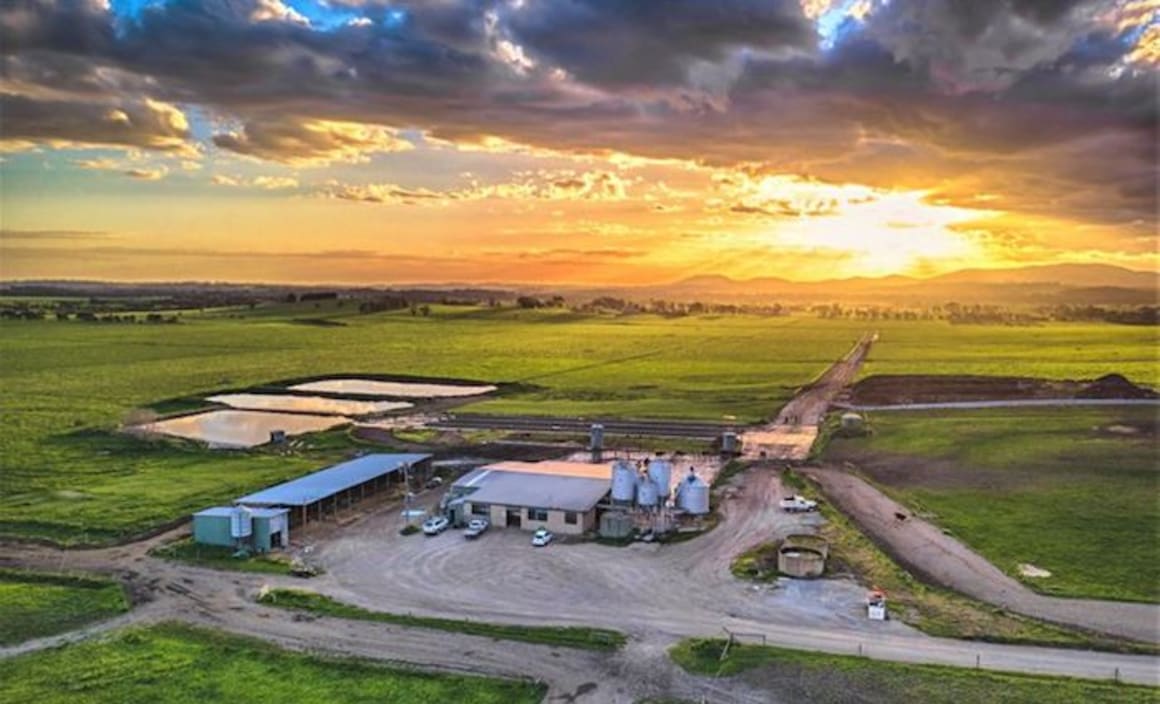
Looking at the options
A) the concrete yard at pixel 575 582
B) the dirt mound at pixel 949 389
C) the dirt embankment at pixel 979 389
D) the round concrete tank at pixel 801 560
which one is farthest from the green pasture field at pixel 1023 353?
the concrete yard at pixel 575 582

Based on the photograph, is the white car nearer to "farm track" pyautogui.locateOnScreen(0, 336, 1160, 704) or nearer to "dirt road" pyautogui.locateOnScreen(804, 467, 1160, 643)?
"farm track" pyautogui.locateOnScreen(0, 336, 1160, 704)

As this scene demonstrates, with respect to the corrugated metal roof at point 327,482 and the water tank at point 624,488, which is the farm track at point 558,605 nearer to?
the corrugated metal roof at point 327,482

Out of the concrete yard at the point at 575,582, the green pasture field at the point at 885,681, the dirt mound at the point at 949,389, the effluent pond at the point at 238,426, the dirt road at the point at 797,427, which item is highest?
the dirt mound at the point at 949,389

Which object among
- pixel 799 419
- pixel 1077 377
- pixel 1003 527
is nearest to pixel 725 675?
pixel 1003 527

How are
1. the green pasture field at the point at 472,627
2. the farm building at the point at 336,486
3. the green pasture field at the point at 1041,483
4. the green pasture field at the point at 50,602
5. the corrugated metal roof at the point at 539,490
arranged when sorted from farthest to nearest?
the farm building at the point at 336,486 → the corrugated metal roof at the point at 539,490 → the green pasture field at the point at 1041,483 → the green pasture field at the point at 50,602 → the green pasture field at the point at 472,627

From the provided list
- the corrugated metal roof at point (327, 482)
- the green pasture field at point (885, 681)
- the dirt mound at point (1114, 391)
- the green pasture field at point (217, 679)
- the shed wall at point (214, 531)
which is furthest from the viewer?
the dirt mound at point (1114, 391)

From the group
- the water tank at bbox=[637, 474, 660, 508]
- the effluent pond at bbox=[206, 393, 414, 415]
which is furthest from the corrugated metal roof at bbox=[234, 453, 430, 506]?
the effluent pond at bbox=[206, 393, 414, 415]

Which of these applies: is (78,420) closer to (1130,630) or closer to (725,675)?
(725,675)
